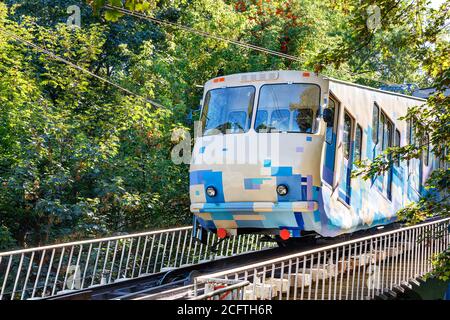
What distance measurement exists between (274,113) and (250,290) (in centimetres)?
439

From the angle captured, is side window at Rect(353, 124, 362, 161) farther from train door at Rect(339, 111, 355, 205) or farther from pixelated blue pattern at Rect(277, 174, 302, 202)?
pixelated blue pattern at Rect(277, 174, 302, 202)

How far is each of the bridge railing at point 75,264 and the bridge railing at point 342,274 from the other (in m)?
2.02

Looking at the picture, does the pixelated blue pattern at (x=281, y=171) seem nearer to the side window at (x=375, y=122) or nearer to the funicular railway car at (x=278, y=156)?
the funicular railway car at (x=278, y=156)

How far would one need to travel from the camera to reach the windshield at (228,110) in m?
13.5

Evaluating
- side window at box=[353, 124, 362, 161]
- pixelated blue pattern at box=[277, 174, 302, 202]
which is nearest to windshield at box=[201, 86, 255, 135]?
pixelated blue pattern at box=[277, 174, 302, 202]

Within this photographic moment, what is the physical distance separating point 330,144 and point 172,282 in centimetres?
380

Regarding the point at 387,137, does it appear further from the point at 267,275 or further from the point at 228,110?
the point at 267,275

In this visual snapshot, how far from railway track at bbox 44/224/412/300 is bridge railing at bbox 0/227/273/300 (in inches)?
10.4

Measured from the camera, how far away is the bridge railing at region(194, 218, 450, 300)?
10398 millimetres

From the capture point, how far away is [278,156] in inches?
506

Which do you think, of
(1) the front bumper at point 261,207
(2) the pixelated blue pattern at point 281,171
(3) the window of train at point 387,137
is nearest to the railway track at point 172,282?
(1) the front bumper at point 261,207

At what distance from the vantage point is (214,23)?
72.4 feet
